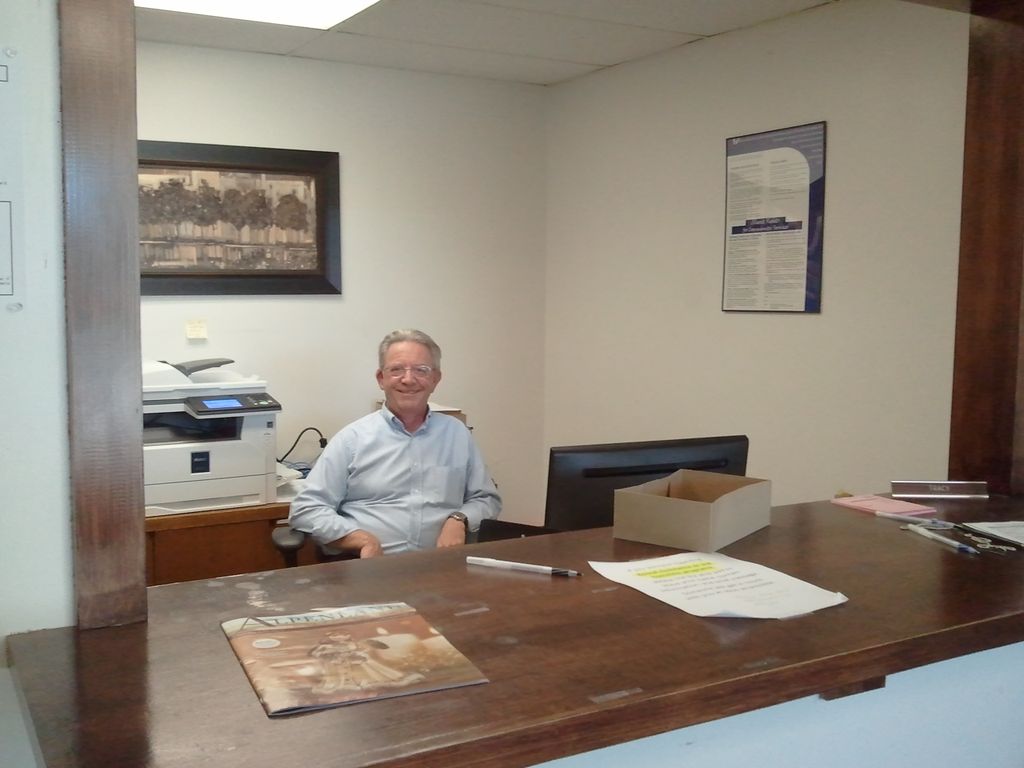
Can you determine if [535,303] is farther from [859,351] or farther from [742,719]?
[742,719]

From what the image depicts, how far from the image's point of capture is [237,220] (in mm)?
3924

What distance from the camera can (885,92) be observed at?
2988 mm

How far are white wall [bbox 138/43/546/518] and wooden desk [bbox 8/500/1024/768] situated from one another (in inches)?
101

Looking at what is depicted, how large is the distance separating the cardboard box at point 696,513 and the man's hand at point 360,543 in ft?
3.48

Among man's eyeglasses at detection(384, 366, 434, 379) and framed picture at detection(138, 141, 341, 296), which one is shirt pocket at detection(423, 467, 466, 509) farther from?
framed picture at detection(138, 141, 341, 296)

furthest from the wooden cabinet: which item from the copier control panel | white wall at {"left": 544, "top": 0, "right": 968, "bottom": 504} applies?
white wall at {"left": 544, "top": 0, "right": 968, "bottom": 504}

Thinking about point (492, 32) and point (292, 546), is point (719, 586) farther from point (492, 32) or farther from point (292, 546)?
point (492, 32)

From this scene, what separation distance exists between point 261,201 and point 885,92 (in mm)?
2423

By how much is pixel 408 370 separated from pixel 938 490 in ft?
4.98

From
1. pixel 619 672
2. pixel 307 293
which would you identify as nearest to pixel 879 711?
pixel 619 672

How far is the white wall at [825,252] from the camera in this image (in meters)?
2.90

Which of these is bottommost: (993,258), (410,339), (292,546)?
(292,546)

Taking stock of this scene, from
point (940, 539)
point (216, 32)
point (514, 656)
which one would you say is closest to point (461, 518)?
point (940, 539)

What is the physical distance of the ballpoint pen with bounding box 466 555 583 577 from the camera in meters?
1.53
